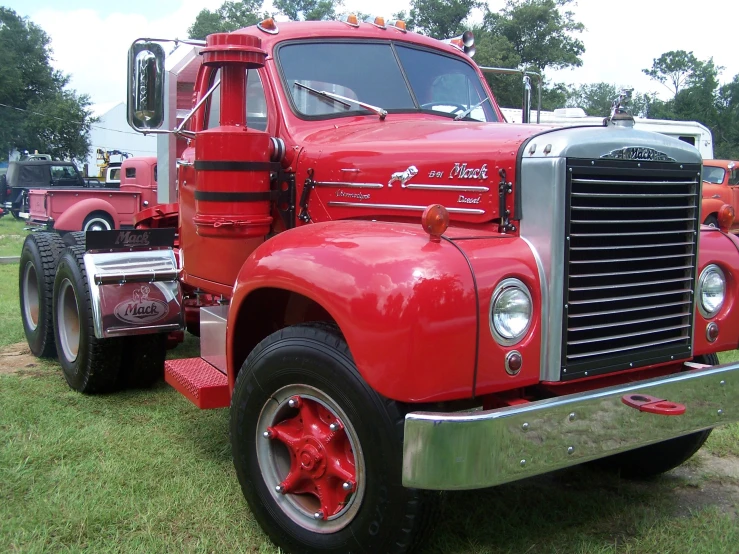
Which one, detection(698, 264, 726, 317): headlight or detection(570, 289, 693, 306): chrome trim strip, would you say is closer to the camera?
detection(570, 289, 693, 306): chrome trim strip

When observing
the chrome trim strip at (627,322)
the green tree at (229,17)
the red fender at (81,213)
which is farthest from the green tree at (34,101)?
the chrome trim strip at (627,322)

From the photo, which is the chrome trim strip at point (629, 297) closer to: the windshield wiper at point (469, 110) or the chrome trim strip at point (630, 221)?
the chrome trim strip at point (630, 221)

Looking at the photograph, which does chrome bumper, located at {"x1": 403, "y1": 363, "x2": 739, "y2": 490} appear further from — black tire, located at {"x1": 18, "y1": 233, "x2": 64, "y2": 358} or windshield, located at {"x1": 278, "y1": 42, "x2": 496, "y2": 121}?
black tire, located at {"x1": 18, "y1": 233, "x2": 64, "y2": 358}

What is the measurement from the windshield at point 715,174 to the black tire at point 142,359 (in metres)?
13.6

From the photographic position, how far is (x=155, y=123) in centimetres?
391

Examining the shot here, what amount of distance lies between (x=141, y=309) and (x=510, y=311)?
8.85 ft

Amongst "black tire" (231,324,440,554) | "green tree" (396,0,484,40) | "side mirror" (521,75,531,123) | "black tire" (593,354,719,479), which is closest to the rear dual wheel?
"black tire" (231,324,440,554)

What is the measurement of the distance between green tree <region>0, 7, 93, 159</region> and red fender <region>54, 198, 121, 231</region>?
28737 millimetres

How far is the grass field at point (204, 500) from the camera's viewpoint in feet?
10.0

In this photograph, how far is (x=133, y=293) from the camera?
4582mm

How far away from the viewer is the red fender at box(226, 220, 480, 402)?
2428 millimetres

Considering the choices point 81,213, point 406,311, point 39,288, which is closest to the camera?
point 406,311

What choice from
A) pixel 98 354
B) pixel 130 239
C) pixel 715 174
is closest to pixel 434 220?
pixel 130 239

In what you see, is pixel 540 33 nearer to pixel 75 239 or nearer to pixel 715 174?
pixel 715 174
